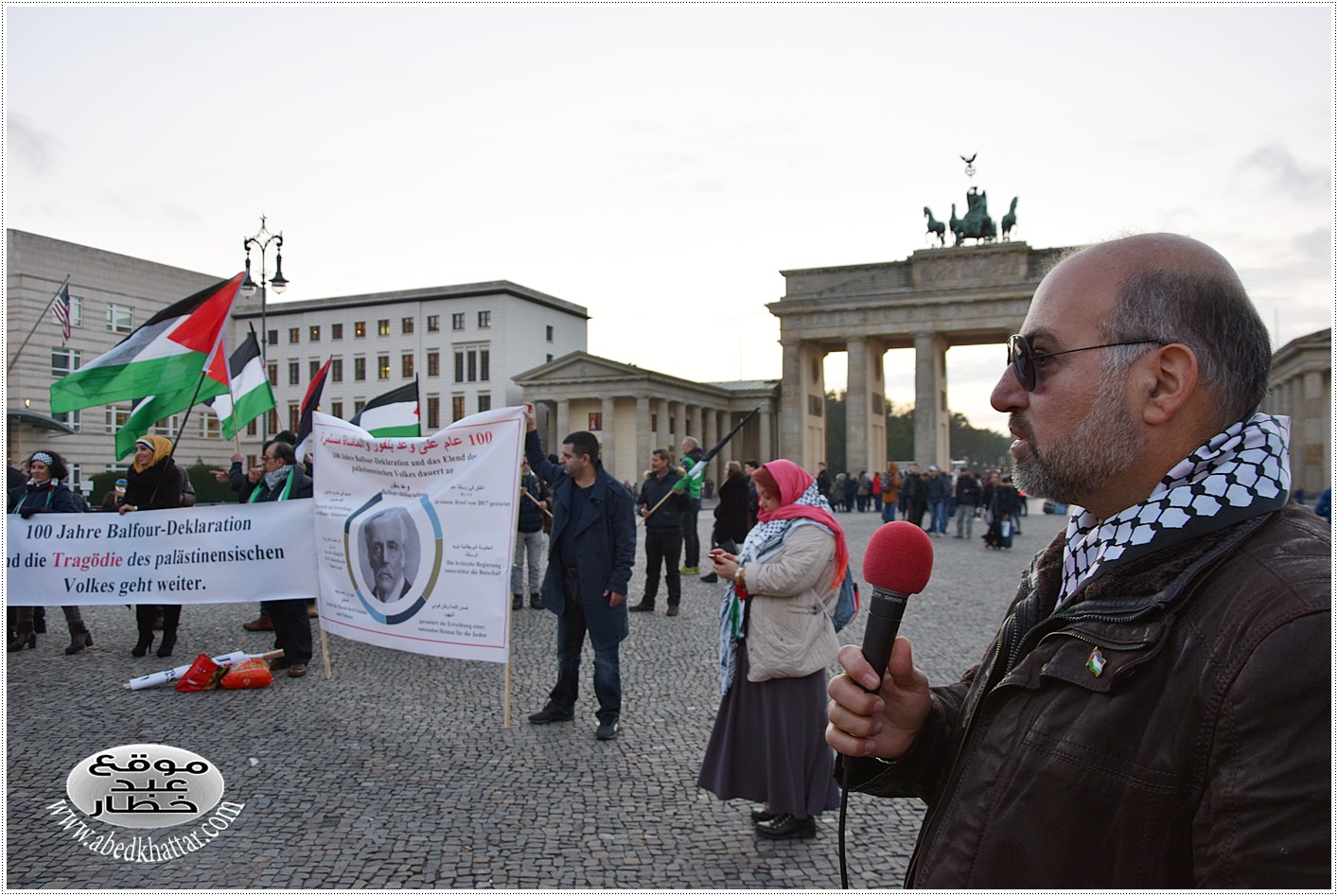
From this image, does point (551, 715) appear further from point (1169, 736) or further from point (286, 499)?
point (1169, 736)

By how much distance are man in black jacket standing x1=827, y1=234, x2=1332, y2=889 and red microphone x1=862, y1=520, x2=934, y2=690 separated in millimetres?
43

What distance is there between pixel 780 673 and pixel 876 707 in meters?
3.14

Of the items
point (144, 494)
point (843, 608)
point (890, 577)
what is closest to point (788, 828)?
point (843, 608)

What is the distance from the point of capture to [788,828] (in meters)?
4.40

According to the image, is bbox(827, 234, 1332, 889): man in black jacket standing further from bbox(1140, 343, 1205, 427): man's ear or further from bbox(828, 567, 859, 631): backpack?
bbox(828, 567, 859, 631): backpack

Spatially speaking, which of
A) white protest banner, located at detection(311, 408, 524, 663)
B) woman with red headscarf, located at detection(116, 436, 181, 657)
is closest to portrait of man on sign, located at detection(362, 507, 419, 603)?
white protest banner, located at detection(311, 408, 524, 663)

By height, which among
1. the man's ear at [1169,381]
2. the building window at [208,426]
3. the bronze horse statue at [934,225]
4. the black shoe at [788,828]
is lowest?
the black shoe at [788,828]

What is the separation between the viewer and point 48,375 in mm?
44938

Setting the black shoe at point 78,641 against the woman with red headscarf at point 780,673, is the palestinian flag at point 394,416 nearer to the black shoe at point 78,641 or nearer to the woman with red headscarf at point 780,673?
the black shoe at point 78,641

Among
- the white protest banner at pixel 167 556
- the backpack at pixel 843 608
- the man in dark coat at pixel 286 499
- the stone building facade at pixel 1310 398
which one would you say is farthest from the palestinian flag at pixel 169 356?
the stone building facade at pixel 1310 398

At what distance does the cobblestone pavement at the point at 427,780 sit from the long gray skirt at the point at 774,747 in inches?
7.7

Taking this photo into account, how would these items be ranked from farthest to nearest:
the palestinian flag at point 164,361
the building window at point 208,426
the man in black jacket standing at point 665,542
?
1. the building window at point 208,426
2. the man in black jacket standing at point 665,542
3. the palestinian flag at point 164,361

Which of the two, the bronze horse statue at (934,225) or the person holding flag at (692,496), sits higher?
the bronze horse statue at (934,225)

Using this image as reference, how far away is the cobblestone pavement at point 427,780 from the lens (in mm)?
3988
